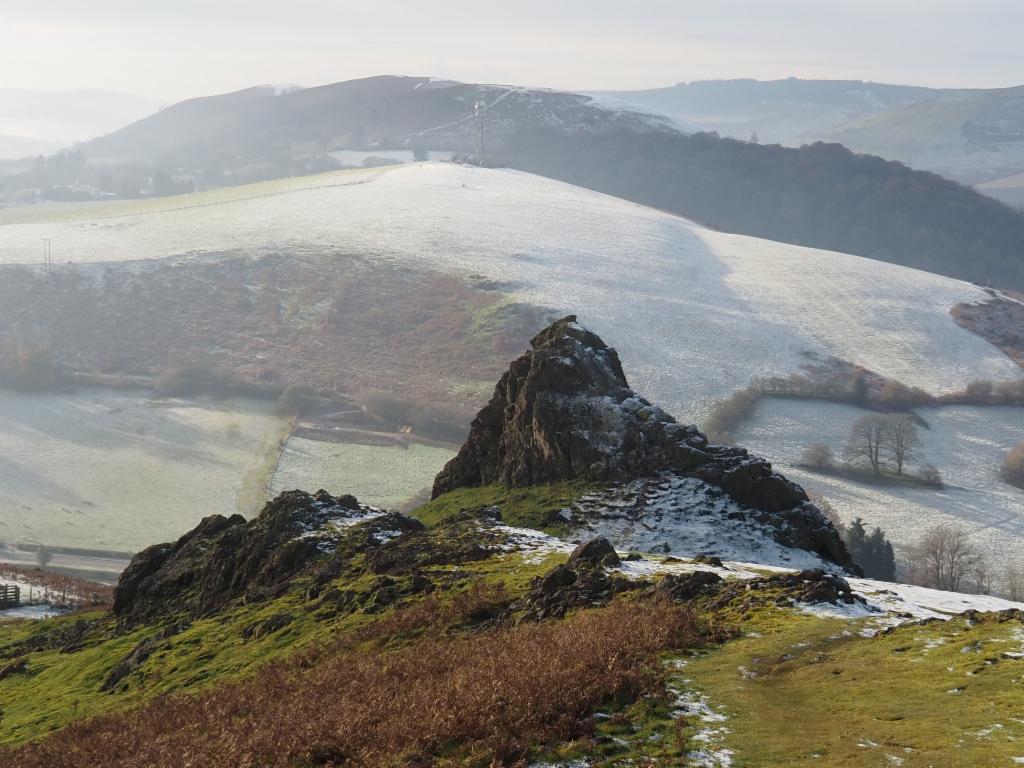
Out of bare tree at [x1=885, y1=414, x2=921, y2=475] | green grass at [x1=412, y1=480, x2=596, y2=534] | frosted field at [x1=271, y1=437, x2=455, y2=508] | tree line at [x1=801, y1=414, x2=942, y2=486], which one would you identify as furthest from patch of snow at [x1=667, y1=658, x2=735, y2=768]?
bare tree at [x1=885, y1=414, x2=921, y2=475]

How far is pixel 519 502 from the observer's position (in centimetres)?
5666

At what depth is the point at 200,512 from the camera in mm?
121312

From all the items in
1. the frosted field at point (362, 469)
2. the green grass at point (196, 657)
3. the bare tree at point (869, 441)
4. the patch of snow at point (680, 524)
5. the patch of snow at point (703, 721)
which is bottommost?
the frosted field at point (362, 469)

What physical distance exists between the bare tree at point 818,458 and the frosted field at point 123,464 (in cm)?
6714

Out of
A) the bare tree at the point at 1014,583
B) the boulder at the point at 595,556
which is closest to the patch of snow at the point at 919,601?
the boulder at the point at 595,556

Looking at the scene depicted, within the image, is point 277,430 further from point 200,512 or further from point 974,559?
point 974,559

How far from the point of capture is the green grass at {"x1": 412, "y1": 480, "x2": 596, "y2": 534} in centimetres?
5350

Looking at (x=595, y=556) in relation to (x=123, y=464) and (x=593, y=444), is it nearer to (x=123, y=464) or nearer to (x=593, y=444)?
(x=593, y=444)

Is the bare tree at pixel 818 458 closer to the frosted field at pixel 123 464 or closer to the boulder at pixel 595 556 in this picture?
the frosted field at pixel 123 464

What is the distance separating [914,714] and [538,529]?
97.4ft

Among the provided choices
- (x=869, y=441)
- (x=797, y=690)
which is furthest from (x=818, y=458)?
(x=797, y=690)

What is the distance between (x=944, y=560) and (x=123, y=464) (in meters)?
93.7

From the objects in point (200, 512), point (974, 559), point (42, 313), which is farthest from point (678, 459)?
point (42, 313)

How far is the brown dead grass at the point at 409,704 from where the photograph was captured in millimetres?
23125
